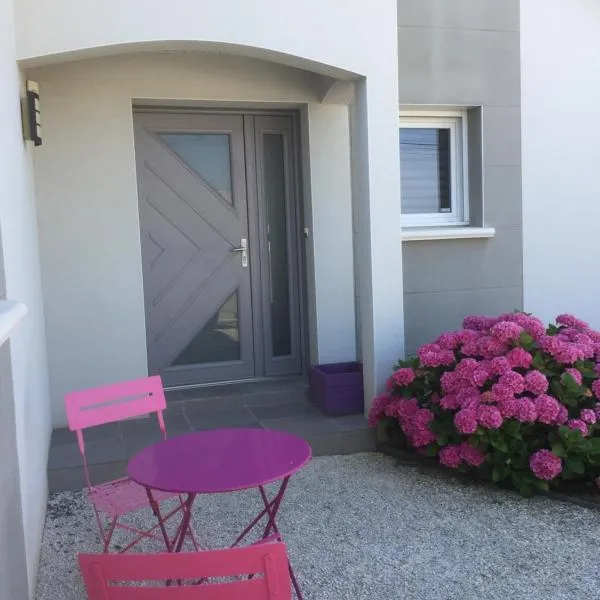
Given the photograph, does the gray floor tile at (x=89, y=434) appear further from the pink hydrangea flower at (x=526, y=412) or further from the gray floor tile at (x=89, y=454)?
the pink hydrangea flower at (x=526, y=412)

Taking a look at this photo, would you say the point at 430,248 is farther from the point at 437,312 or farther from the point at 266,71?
the point at 266,71

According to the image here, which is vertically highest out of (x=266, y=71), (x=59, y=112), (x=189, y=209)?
(x=266, y=71)

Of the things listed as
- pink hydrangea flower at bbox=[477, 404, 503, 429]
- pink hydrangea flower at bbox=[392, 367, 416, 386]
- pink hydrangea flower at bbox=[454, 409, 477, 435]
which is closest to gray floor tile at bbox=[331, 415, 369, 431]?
pink hydrangea flower at bbox=[392, 367, 416, 386]

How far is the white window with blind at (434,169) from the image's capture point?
223 inches

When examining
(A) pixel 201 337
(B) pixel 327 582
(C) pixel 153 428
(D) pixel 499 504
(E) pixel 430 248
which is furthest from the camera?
(A) pixel 201 337

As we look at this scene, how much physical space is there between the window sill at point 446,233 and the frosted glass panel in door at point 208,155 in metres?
1.56

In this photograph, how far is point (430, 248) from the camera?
5508 millimetres

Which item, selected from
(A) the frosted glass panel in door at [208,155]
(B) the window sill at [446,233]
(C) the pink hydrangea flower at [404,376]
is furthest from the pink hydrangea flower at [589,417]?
(A) the frosted glass panel in door at [208,155]

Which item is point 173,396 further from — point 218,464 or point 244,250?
point 218,464

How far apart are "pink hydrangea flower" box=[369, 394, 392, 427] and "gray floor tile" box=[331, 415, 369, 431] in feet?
0.58

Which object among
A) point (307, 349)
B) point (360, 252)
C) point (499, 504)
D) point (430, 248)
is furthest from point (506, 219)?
point (499, 504)

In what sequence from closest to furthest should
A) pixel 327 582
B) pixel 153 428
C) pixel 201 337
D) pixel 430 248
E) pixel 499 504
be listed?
pixel 327 582 < pixel 499 504 < pixel 153 428 < pixel 430 248 < pixel 201 337

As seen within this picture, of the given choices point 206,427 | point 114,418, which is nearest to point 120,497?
point 114,418

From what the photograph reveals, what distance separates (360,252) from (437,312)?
107 cm
